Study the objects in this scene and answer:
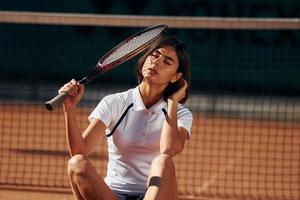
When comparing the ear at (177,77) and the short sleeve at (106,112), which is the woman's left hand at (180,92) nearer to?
the ear at (177,77)

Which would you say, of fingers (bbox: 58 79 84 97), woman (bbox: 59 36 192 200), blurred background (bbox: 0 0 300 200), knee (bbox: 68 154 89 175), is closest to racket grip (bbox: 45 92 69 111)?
fingers (bbox: 58 79 84 97)

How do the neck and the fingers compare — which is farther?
the neck

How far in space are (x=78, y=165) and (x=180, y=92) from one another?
2.26 feet

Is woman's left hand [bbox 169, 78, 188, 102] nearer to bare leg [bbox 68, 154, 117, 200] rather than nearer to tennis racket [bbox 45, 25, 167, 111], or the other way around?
tennis racket [bbox 45, 25, 167, 111]

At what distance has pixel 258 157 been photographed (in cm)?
881

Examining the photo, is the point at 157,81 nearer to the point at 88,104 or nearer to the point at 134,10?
the point at 88,104

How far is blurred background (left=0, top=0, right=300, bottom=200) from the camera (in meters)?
9.92

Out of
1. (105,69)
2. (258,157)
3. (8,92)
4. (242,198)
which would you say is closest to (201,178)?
(242,198)

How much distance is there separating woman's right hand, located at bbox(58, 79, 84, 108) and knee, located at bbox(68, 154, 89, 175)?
0.81 feet

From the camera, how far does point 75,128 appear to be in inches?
152

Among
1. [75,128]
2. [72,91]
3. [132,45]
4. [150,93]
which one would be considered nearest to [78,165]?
[75,128]

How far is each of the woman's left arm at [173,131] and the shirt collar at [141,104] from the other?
68mm

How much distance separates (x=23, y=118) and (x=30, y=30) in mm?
3478

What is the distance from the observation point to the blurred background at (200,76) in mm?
9922
